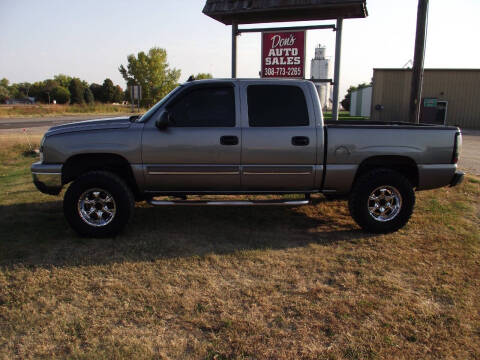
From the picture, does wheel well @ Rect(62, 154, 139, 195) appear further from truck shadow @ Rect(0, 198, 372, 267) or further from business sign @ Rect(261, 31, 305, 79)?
business sign @ Rect(261, 31, 305, 79)

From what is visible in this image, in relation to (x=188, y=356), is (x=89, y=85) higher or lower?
higher

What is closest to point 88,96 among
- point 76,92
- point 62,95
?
point 76,92

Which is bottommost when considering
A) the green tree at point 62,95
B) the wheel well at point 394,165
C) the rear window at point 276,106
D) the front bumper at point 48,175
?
the front bumper at point 48,175

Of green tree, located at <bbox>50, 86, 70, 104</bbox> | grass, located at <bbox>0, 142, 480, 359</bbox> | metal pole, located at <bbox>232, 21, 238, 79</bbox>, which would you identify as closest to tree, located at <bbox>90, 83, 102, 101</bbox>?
green tree, located at <bbox>50, 86, 70, 104</bbox>

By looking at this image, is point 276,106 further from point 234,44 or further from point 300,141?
point 234,44

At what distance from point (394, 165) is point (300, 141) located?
145 cm

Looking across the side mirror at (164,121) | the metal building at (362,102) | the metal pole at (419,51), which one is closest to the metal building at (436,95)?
the metal building at (362,102)

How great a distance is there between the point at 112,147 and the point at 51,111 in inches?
1583

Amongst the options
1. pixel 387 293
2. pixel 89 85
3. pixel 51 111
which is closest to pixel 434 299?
pixel 387 293

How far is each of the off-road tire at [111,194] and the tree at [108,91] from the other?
268ft

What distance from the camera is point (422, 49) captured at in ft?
23.4

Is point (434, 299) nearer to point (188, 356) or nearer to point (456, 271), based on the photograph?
point (456, 271)

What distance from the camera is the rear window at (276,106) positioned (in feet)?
15.5

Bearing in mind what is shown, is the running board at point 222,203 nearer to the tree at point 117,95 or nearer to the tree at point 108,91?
the tree at point 108,91
